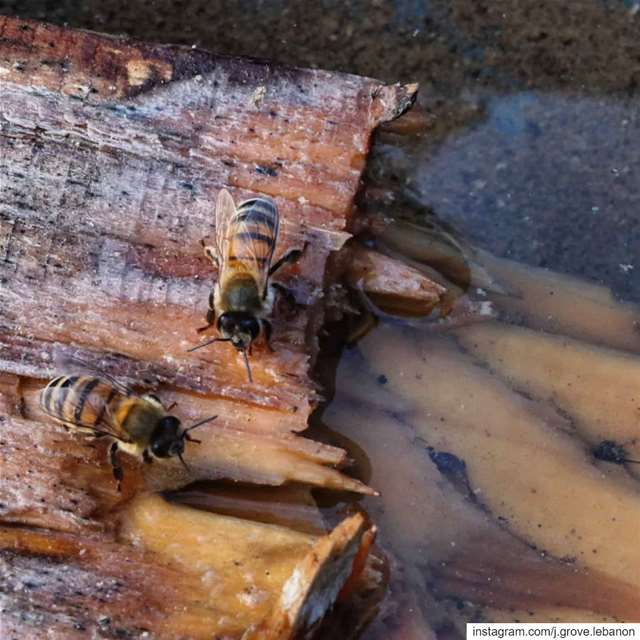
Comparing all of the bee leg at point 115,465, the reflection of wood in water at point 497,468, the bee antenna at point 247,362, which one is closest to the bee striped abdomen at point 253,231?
the bee antenna at point 247,362

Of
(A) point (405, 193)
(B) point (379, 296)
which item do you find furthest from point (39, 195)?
(A) point (405, 193)

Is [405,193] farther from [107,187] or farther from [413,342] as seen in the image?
[107,187]

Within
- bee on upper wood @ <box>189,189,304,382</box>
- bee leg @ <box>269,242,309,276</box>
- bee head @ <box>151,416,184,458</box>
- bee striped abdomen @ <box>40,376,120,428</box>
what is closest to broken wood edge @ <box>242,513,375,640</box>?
bee head @ <box>151,416,184,458</box>

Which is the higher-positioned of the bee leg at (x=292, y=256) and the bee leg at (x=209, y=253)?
the bee leg at (x=292, y=256)

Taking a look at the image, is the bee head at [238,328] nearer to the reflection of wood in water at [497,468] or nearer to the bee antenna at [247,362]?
the bee antenna at [247,362]

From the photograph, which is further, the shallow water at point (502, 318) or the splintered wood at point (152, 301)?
the shallow water at point (502, 318)

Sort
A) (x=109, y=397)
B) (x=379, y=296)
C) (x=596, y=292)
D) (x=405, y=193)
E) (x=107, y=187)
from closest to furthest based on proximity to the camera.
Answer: (x=109, y=397) < (x=107, y=187) < (x=379, y=296) < (x=596, y=292) < (x=405, y=193)
